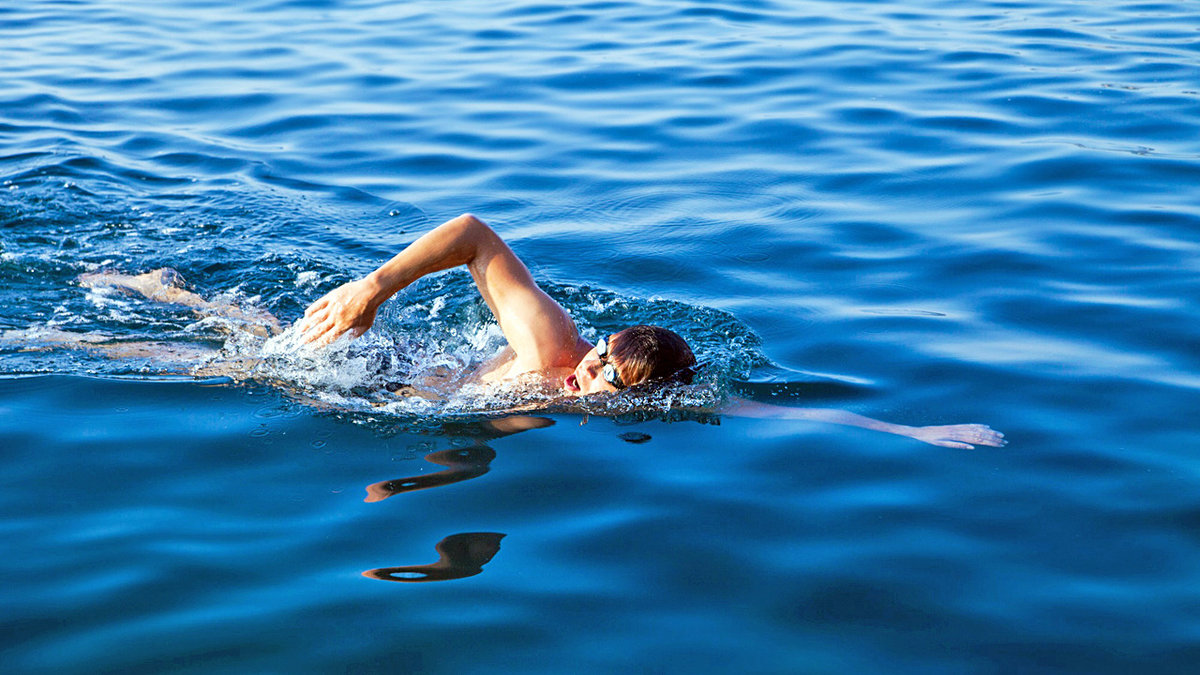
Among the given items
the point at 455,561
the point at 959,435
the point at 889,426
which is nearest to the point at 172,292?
the point at 455,561

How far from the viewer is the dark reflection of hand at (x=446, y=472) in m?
4.50

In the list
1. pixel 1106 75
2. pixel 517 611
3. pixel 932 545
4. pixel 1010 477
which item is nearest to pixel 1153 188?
pixel 1106 75

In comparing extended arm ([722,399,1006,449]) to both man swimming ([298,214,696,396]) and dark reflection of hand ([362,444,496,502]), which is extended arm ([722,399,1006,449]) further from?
dark reflection of hand ([362,444,496,502])

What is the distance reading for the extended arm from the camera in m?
4.99

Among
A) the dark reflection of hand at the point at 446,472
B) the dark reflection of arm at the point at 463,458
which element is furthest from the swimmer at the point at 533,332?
the dark reflection of hand at the point at 446,472

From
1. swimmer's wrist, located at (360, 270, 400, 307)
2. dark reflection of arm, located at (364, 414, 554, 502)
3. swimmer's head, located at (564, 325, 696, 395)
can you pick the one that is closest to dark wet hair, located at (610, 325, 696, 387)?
swimmer's head, located at (564, 325, 696, 395)

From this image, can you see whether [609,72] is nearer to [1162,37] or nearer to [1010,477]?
[1162,37]

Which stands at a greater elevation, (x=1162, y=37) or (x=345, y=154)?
(x=1162, y=37)

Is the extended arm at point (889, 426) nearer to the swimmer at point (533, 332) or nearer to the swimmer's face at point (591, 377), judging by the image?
the swimmer at point (533, 332)

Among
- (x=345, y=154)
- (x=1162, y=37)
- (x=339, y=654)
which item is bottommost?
(x=339, y=654)

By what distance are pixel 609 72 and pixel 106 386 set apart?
24.8 ft

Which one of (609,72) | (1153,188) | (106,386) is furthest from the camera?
(609,72)

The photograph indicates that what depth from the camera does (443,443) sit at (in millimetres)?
4953

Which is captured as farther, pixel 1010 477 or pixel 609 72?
pixel 609 72
